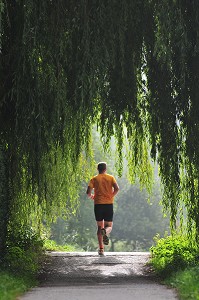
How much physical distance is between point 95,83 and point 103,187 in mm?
3519

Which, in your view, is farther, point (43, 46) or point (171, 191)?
point (171, 191)

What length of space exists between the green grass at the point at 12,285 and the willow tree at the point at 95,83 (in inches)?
41.4

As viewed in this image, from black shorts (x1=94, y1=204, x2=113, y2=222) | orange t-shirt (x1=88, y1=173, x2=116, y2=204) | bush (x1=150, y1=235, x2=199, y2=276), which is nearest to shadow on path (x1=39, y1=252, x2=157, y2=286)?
bush (x1=150, y1=235, x2=199, y2=276)

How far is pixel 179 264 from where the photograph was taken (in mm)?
12812

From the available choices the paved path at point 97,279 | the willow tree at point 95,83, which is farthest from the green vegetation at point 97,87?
the paved path at point 97,279

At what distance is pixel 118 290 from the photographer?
1014 centimetres

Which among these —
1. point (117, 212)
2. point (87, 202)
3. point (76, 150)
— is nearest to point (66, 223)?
point (87, 202)

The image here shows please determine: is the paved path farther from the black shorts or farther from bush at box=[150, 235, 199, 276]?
the black shorts

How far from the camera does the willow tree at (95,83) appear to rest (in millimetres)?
11562

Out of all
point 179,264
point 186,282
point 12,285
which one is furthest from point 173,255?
point 12,285

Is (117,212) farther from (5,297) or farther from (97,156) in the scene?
(5,297)

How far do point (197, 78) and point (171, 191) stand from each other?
189cm

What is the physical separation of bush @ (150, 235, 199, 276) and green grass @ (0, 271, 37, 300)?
2.40 m

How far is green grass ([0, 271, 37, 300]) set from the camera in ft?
30.6
